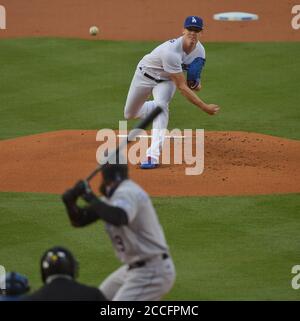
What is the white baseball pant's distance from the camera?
14156 mm

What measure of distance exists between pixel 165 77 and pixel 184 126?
2.89m

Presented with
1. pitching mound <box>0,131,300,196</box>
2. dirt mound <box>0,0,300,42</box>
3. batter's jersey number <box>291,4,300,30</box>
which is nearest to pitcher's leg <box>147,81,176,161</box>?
pitching mound <box>0,131,300,196</box>

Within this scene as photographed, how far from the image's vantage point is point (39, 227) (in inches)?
471

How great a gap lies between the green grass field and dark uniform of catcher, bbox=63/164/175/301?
5.51ft

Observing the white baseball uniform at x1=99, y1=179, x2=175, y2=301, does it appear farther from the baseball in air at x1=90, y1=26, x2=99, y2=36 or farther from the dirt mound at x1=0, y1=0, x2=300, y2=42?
the baseball in air at x1=90, y1=26, x2=99, y2=36

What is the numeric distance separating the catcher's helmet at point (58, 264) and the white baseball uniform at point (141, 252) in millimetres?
665

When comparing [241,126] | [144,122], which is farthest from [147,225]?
[241,126]

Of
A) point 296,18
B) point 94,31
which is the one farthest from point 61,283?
point 296,18

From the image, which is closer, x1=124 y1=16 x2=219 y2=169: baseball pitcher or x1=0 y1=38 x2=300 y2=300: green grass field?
x1=0 y1=38 x2=300 y2=300: green grass field

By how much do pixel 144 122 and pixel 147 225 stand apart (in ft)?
3.69

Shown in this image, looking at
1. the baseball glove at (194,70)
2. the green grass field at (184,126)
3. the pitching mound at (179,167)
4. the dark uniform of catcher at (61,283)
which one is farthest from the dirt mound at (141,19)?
the dark uniform of catcher at (61,283)

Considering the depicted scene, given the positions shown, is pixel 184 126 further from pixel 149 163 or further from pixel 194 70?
pixel 149 163

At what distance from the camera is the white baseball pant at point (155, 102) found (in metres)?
14.2
